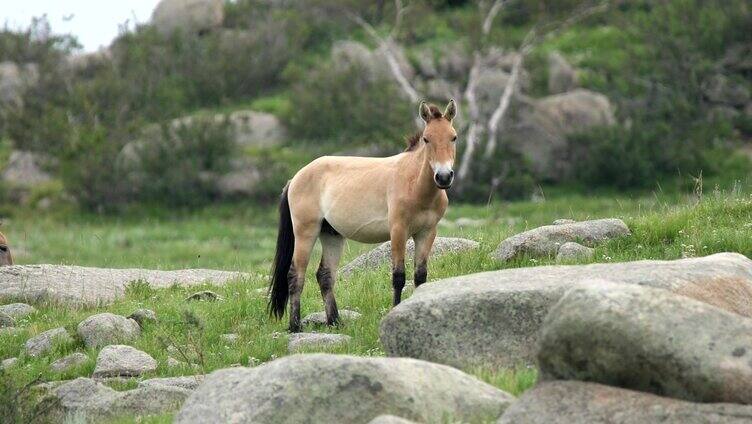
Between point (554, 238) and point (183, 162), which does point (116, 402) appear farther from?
point (183, 162)

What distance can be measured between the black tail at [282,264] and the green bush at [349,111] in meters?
27.1

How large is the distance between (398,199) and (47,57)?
39964mm

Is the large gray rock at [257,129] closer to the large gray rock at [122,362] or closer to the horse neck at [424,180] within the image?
the large gray rock at [122,362]

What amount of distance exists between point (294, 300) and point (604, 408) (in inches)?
254

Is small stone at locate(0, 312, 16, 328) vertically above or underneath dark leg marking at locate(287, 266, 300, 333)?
underneath

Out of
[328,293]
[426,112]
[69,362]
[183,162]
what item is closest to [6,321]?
[69,362]

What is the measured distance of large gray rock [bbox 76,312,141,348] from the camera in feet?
41.7

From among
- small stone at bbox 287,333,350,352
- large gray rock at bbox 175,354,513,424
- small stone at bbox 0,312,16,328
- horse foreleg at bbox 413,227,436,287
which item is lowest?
small stone at bbox 0,312,16,328

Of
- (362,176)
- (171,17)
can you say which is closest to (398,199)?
(362,176)

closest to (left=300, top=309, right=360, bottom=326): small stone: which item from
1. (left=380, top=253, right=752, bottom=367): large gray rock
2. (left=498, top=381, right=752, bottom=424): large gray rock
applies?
(left=380, top=253, right=752, bottom=367): large gray rock

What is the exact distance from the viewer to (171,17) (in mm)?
53094

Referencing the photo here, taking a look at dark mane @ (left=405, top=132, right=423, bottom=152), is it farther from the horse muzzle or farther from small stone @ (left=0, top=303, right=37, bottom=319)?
small stone @ (left=0, top=303, right=37, bottom=319)

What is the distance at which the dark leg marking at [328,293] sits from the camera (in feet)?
42.5

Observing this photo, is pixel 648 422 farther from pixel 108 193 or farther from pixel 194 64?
pixel 194 64
